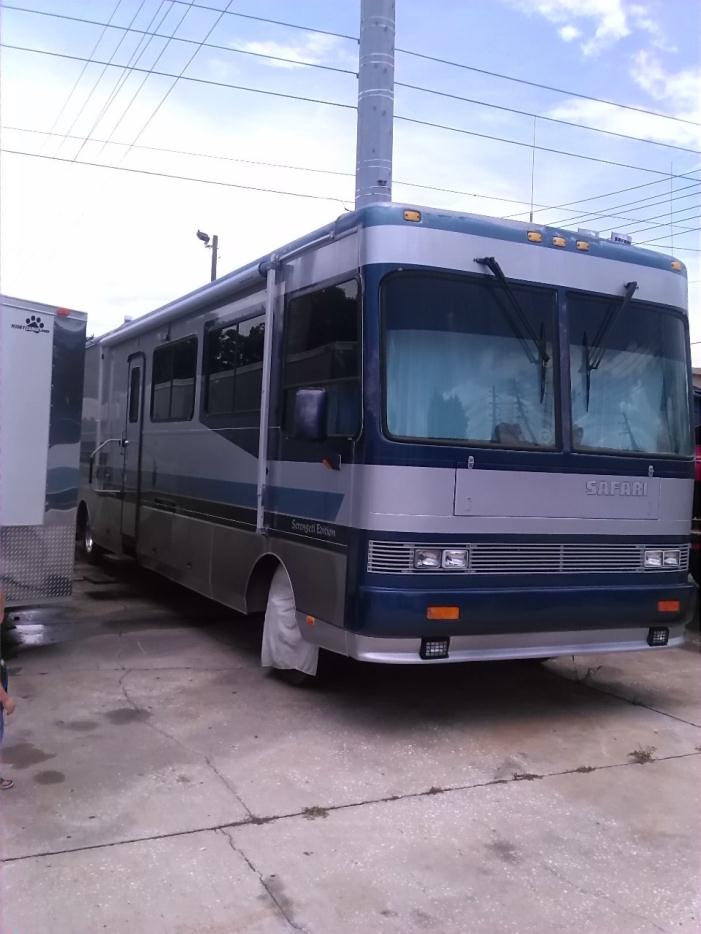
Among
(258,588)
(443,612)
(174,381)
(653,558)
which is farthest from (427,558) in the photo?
(174,381)

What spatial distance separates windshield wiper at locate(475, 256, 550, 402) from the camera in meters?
5.39

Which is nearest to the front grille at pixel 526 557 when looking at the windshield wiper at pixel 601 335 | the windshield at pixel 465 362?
the windshield at pixel 465 362

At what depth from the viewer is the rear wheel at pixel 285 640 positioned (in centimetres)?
617

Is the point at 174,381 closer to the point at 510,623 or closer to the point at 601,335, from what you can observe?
the point at 601,335

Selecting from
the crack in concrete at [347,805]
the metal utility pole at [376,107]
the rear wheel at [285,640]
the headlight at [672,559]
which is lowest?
the crack in concrete at [347,805]

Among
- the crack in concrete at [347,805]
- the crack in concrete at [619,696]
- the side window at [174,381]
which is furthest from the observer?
the side window at [174,381]

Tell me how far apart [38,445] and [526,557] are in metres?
3.88

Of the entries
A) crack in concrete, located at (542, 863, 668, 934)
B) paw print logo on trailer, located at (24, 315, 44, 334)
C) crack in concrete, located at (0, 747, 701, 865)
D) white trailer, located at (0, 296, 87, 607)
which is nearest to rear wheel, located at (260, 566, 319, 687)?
crack in concrete, located at (0, 747, 701, 865)

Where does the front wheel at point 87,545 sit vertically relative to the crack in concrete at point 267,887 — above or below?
above

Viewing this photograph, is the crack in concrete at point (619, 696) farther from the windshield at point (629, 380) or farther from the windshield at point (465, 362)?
the windshield at point (465, 362)

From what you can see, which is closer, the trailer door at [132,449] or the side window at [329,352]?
the side window at [329,352]

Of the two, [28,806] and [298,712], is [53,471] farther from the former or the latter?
[28,806]

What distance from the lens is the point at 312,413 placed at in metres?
5.36

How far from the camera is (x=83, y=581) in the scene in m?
11.0
